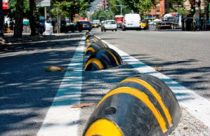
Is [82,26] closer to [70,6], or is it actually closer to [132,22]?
[132,22]

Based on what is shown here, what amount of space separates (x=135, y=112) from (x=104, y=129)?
0.38 metres

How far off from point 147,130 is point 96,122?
0.44 m

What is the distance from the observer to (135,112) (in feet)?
12.7

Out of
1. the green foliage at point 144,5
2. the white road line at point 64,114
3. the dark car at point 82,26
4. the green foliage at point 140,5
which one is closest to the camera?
the white road line at point 64,114

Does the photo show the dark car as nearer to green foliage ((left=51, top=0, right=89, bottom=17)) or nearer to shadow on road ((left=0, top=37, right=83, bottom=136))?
green foliage ((left=51, top=0, right=89, bottom=17))

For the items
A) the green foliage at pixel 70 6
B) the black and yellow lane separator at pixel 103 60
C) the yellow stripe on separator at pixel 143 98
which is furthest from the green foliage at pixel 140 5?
the yellow stripe on separator at pixel 143 98

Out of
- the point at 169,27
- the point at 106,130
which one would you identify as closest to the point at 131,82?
the point at 106,130

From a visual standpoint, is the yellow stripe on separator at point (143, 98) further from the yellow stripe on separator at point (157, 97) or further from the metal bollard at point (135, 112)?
the yellow stripe on separator at point (157, 97)

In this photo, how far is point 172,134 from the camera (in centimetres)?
421

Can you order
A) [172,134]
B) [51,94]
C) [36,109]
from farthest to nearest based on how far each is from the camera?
[51,94], [36,109], [172,134]

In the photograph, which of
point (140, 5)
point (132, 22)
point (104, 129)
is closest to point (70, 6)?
point (132, 22)

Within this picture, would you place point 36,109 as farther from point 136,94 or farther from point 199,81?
point 199,81

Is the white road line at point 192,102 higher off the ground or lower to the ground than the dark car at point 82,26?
lower

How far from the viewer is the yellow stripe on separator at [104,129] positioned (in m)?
3.60
